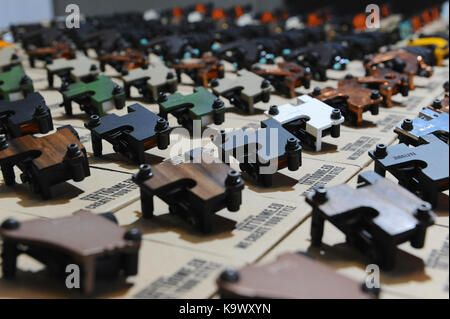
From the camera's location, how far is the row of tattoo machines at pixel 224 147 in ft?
3.64

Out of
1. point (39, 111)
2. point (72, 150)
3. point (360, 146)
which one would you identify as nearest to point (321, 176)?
point (360, 146)

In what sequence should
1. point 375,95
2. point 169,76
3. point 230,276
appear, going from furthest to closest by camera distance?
point 169,76, point 375,95, point 230,276

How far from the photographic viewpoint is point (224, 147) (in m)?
1.58

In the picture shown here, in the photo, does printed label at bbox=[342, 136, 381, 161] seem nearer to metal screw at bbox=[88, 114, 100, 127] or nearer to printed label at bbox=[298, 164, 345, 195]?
printed label at bbox=[298, 164, 345, 195]

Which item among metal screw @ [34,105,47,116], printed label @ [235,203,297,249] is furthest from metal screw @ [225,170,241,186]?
metal screw @ [34,105,47,116]

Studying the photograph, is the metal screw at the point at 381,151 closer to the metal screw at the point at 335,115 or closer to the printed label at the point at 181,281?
the metal screw at the point at 335,115

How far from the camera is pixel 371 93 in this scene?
2.19m

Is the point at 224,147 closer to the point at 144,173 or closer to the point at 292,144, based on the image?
the point at 292,144

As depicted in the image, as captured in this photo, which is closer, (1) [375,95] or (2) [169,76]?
(1) [375,95]

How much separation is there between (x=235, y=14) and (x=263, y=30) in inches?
57.6

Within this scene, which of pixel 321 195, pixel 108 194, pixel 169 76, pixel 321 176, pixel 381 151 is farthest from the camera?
pixel 169 76

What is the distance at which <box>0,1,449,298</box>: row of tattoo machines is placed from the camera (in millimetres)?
1110
